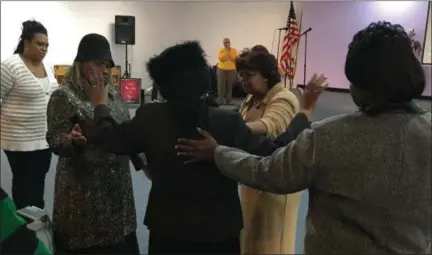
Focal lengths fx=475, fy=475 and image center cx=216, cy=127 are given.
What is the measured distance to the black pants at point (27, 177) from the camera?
7.06 feet

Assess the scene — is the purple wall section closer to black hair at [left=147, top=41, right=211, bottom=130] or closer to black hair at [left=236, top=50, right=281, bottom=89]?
black hair at [left=236, top=50, right=281, bottom=89]

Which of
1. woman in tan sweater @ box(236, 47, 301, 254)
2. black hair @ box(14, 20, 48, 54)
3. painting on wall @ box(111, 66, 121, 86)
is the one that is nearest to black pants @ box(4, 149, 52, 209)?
black hair @ box(14, 20, 48, 54)

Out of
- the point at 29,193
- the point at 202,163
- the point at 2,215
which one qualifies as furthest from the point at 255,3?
the point at 29,193

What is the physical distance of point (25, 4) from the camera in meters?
1.81

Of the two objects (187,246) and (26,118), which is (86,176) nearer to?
(187,246)

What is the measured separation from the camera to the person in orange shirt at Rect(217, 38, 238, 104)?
163cm

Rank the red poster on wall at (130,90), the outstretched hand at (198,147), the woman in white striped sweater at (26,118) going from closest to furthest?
the outstretched hand at (198,147) → the red poster on wall at (130,90) → the woman in white striped sweater at (26,118)

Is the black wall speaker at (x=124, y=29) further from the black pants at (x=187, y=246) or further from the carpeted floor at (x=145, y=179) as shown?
the black pants at (x=187, y=246)

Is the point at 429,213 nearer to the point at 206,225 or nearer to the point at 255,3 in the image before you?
the point at 206,225

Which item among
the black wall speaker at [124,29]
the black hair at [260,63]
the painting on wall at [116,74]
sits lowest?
the painting on wall at [116,74]

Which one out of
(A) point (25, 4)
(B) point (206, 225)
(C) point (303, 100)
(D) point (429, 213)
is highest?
(A) point (25, 4)

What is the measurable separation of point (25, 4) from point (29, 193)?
85 centimetres

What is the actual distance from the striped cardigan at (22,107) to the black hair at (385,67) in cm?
150

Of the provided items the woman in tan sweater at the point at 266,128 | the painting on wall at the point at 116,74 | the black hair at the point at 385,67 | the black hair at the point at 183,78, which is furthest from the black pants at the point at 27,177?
the black hair at the point at 385,67
